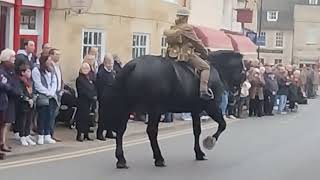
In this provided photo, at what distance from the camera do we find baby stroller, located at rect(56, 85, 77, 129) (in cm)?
1809

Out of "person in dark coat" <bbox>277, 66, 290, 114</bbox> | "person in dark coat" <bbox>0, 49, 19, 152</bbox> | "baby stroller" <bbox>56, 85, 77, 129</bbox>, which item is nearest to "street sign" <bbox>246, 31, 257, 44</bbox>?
"person in dark coat" <bbox>277, 66, 290, 114</bbox>

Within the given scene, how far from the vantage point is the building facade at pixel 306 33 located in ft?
274

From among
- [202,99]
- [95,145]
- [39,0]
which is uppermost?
[39,0]

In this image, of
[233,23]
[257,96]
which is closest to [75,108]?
[257,96]

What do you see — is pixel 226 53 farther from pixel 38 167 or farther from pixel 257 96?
pixel 257 96

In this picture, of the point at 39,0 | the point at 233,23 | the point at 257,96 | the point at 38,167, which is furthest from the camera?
the point at 233,23

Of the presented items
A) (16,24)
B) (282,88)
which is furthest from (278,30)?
(16,24)

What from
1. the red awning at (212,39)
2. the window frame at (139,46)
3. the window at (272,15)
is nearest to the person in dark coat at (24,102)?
the window frame at (139,46)

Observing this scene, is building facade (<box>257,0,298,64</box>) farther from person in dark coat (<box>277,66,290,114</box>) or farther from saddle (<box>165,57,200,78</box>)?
saddle (<box>165,57,200,78</box>)

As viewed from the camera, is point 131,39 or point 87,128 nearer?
point 87,128

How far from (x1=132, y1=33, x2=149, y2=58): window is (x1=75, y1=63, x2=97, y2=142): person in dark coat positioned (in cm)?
883

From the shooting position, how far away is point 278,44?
8475cm

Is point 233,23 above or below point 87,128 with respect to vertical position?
above

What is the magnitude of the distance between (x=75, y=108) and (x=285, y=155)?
532 cm
